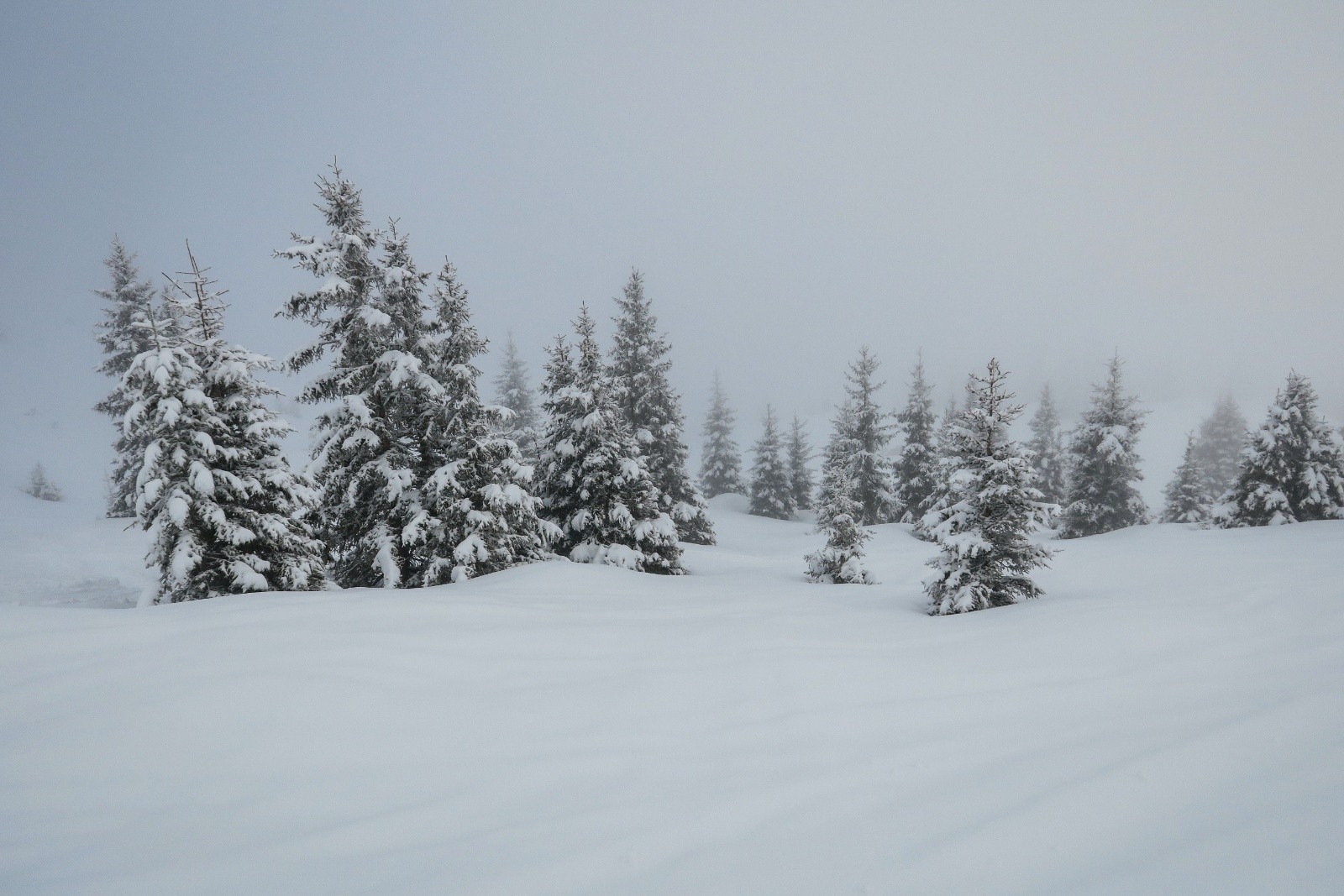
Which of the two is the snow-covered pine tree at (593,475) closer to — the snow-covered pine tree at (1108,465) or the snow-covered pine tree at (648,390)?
the snow-covered pine tree at (648,390)

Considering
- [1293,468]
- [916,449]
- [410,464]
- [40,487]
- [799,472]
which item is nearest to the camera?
[410,464]

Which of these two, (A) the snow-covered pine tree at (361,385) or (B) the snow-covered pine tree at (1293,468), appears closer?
(A) the snow-covered pine tree at (361,385)

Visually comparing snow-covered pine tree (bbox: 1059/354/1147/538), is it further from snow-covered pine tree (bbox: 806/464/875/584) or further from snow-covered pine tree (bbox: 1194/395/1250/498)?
snow-covered pine tree (bbox: 806/464/875/584)

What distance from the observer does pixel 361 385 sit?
454 inches

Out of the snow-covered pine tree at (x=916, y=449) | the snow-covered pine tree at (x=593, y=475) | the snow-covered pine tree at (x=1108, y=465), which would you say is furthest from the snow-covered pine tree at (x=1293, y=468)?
the snow-covered pine tree at (x=593, y=475)

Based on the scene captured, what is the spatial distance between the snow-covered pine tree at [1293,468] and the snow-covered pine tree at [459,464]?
81.7ft

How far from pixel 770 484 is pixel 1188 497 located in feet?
73.3

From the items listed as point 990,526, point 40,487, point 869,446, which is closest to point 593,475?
point 990,526

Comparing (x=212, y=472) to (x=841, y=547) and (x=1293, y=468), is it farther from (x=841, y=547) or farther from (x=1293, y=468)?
(x=1293, y=468)

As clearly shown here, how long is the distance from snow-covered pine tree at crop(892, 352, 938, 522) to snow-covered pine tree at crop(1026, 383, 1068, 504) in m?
10.0

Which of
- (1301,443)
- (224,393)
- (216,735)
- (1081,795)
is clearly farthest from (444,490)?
(1301,443)

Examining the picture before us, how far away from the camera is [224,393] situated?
1022 cm

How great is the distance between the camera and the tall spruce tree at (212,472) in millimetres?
9008

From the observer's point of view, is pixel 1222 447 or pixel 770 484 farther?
pixel 1222 447
